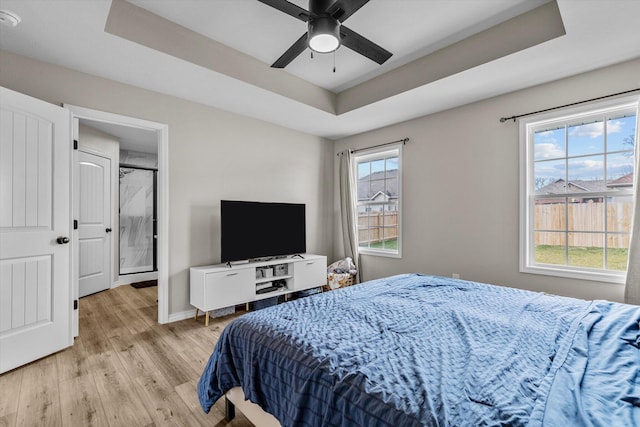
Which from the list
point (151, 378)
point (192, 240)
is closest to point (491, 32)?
point (192, 240)

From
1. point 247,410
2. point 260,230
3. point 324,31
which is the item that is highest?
point 324,31

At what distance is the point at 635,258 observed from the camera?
7.98 feet

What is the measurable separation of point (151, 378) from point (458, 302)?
2143 mm

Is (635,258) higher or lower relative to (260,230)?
lower

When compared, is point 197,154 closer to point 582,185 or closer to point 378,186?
point 378,186

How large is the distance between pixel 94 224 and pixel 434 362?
5.09m

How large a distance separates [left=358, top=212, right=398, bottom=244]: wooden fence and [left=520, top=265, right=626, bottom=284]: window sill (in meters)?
1.64

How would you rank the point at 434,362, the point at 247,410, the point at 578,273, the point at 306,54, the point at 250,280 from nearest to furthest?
the point at 434,362 → the point at 247,410 → the point at 578,273 → the point at 306,54 → the point at 250,280

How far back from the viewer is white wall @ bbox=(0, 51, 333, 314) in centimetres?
270

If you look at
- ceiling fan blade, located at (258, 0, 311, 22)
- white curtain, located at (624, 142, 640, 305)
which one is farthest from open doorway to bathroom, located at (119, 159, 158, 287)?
white curtain, located at (624, 142, 640, 305)

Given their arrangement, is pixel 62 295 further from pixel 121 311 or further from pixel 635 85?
pixel 635 85

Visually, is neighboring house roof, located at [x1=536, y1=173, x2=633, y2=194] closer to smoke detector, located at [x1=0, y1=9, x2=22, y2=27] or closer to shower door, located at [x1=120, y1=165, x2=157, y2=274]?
smoke detector, located at [x1=0, y1=9, x2=22, y2=27]

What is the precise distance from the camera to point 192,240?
349cm

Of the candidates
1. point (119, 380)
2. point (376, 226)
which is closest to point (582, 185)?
point (376, 226)
